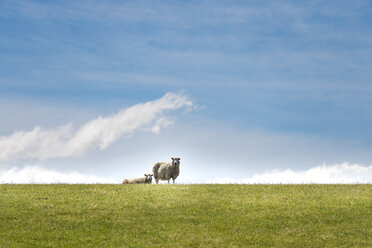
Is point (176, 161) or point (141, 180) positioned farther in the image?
point (141, 180)

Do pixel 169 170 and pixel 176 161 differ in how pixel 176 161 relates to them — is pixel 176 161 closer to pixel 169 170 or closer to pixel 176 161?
pixel 176 161

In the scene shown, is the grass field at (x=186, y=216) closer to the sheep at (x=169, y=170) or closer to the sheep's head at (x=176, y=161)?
the sheep's head at (x=176, y=161)

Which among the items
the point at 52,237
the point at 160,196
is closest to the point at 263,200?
the point at 160,196

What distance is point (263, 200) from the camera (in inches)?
1195

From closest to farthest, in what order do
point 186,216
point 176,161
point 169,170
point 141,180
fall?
point 186,216
point 176,161
point 169,170
point 141,180

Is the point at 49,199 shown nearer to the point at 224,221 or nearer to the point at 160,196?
the point at 160,196

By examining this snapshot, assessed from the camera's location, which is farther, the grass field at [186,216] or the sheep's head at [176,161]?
the sheep's head at [176,161]

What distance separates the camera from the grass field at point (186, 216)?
23.1 m

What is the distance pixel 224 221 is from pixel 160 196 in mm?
6703

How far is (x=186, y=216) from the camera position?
2698 cm

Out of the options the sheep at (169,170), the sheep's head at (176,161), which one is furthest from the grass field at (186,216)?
the sheep at (169,170)

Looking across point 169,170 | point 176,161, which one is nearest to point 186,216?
point 176,161

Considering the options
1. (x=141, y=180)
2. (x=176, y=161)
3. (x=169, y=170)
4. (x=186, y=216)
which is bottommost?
(x=186, y=216)

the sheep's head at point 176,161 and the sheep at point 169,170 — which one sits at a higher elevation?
A: the sheep's head at point 176,161
